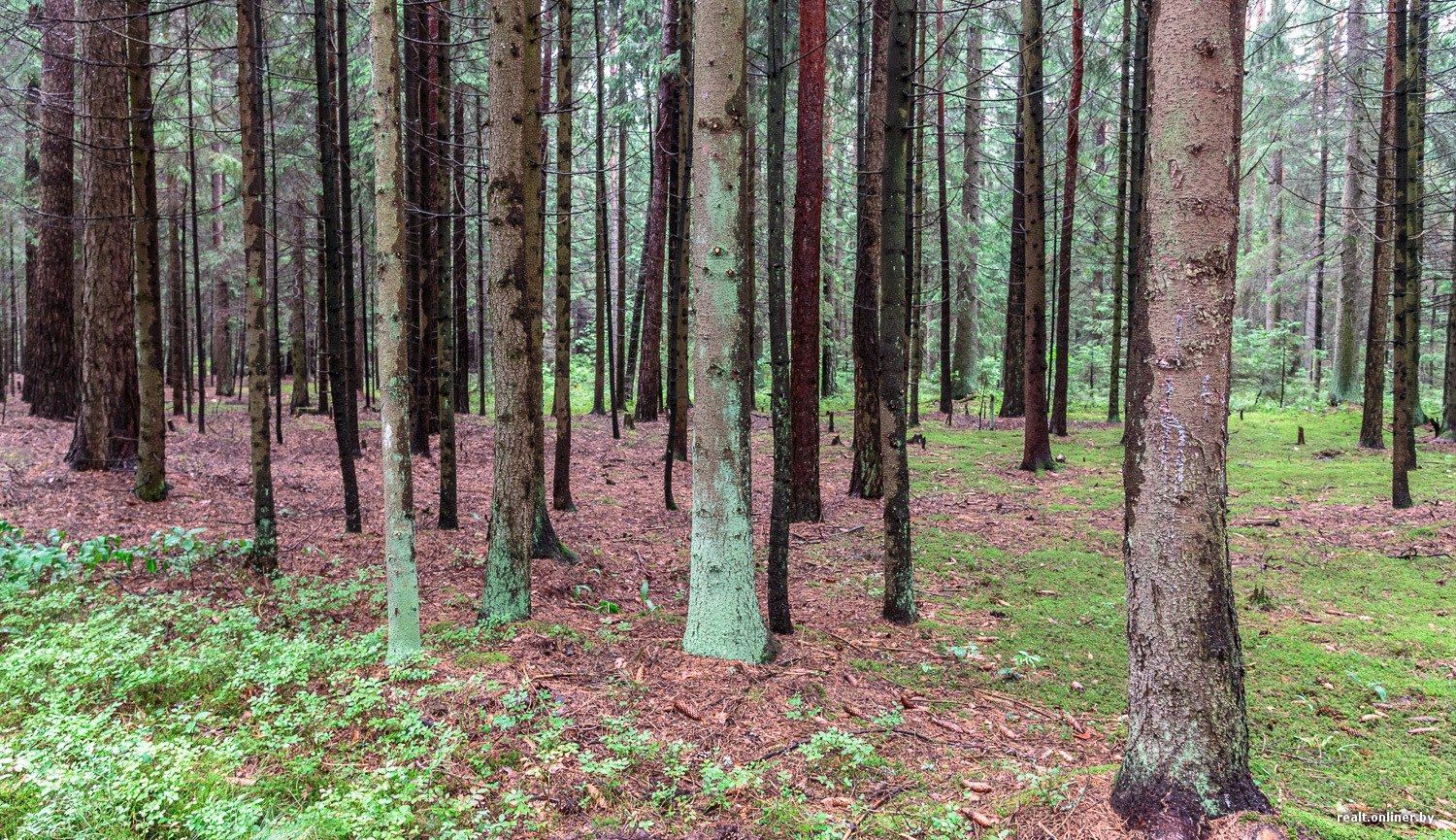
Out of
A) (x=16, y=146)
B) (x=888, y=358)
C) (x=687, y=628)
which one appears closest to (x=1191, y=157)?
(x=888, y=358)

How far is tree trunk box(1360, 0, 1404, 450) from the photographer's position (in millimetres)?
10266

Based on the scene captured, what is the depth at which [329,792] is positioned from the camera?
3.11m

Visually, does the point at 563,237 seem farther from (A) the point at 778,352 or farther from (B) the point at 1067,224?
(B) the point at 1067,224

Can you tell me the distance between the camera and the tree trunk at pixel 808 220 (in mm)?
7367

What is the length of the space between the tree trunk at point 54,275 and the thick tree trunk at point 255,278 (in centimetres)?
836

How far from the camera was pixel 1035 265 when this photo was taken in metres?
11.9

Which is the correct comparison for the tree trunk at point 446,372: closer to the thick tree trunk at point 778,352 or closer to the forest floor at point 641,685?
the forest floor at point 641,685

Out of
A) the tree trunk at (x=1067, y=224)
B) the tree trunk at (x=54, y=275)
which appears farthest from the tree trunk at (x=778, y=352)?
the tree trunk at (x=54, y=275)

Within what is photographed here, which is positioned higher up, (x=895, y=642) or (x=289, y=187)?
(x=289, y=187)

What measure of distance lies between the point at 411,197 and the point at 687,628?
23.0 ft

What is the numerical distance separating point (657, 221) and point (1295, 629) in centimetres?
1274

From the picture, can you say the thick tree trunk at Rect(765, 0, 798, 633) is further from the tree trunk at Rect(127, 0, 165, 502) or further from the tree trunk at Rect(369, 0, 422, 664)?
the tree trunk at Rect(127, 0, 165, 502)

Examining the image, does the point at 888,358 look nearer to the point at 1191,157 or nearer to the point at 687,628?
the point at 687,628

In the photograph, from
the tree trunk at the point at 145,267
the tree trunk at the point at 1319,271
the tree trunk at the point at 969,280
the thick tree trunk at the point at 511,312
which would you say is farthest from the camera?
the tree trunk at the point at 969,280
